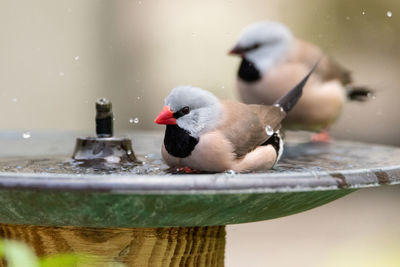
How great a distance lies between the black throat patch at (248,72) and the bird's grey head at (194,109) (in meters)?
→ 1.41

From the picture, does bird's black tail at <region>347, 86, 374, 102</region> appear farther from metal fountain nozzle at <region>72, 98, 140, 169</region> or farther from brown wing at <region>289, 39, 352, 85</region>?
metal fountain nozzle at <region>72, 98, 140, 169</region>

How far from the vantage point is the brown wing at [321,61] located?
4.11m

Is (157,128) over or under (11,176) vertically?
under

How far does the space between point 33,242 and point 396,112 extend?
19.3 ft

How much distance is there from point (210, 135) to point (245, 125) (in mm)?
198

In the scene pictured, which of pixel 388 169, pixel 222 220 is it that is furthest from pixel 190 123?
pixel 388 169

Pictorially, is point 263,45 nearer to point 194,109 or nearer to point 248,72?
point 248,72

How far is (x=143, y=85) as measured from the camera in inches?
317

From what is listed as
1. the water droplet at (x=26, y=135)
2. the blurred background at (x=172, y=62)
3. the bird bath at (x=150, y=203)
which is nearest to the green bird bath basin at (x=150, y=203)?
the bird bath at (x=150, y=203)

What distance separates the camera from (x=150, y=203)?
1825 millimetres

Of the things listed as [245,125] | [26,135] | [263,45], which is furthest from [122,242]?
[263,45]

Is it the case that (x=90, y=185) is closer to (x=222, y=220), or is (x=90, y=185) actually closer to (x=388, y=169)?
(x=222, y=220)

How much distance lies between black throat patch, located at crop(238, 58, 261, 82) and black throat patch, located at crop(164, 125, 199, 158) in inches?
61.3

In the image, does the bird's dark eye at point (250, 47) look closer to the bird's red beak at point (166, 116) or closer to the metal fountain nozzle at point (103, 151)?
the metal fountain nozzle at point (103, 151)
